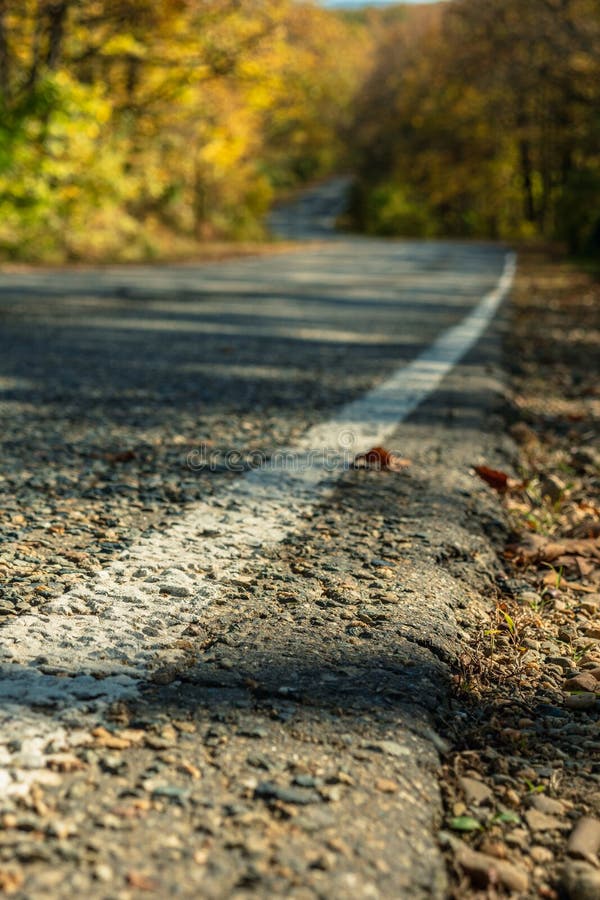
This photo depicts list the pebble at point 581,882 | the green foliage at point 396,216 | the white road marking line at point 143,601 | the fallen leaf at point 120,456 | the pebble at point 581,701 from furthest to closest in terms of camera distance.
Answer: the green foliage at point 396,216
the fallen leaf at point 120,456
the pebble at point 581,701
the white road marking line at point 143,601
the pebble at point 581,882

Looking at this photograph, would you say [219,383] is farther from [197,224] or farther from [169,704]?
[197,224]

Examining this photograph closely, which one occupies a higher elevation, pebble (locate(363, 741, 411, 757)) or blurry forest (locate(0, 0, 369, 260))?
blurry forest (locate(0, 0, 369, 260))

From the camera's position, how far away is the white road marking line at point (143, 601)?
127cm

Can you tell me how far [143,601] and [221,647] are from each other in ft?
0.66

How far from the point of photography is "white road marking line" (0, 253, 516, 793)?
1270mm

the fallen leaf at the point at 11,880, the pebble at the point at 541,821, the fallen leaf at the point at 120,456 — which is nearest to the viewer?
the fallen leaf at the point at 11,880

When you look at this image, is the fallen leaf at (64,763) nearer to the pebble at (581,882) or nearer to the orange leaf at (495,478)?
the pebble at (581,882)

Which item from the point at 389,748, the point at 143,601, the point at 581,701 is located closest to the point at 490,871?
the point at 389,748

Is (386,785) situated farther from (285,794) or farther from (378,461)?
(378,461)

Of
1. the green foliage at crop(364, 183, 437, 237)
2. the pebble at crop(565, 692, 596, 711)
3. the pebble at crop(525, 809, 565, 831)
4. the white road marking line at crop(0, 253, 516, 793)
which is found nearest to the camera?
the pebble at crop(525, 809, 565, 831)

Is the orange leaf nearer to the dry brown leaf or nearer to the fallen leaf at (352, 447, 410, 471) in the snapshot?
the fallen leaf at (352, 447, 410, 471)

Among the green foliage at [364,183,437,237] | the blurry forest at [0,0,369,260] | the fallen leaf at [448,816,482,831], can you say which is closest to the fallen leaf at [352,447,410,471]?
the fallen leaf at [448,816,482,831]

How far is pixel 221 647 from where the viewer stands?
146 centimetres

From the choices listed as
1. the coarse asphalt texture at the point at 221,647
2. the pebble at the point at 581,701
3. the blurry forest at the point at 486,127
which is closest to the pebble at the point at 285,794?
the coarse asphalt texture at the point at 221,647
